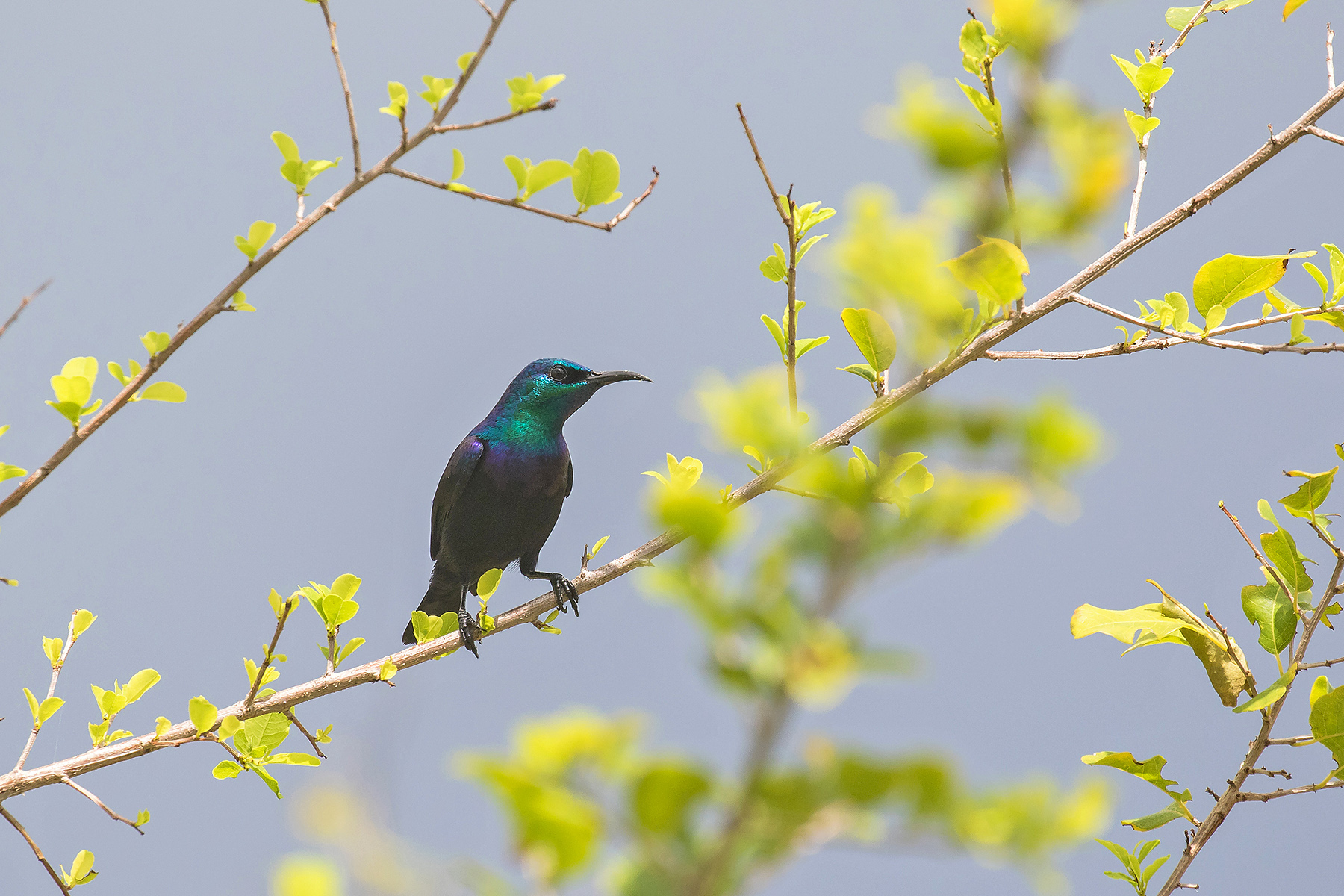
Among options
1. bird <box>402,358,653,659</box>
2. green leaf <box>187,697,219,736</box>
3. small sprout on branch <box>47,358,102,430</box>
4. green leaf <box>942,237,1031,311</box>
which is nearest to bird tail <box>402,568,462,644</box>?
bird <box>402,358,653,659</box>

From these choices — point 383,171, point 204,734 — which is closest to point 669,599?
point 383,171

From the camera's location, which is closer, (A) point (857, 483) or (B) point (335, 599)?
(A) point (857, 483)

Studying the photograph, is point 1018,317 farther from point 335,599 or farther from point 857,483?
point 335,599

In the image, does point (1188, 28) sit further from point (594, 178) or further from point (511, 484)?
point (511, 484)

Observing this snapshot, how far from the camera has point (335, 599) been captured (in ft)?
6.05

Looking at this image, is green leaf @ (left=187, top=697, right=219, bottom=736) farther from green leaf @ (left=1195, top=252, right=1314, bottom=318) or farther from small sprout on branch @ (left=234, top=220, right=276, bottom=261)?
green leaf @ (left=1195, top=252, right=1314, bottom=318)

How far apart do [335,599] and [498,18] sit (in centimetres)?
110

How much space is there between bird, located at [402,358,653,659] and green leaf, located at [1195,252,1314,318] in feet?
6.43

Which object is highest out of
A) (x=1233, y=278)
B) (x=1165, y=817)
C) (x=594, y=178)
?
(x=1233, y=278)

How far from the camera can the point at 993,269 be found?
24.5 inches

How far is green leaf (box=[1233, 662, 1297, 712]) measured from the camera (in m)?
1.32

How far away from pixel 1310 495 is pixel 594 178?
3.94 feet

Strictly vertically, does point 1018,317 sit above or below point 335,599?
above

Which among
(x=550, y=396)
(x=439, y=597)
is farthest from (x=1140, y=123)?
(x=439, y=597)
